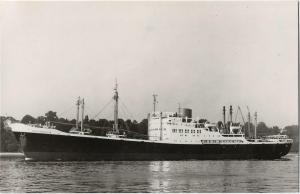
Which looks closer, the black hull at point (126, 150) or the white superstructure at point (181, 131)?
the black hull at point (126, 150)

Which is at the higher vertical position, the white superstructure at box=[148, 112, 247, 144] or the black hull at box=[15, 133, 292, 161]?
the white superstructure at box=[148, 112, 247, 144]

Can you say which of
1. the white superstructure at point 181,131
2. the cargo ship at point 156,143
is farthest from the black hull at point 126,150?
the white superstructure at point 181,131

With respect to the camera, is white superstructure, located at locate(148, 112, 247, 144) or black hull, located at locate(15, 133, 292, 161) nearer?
black hull, located at locate(15, 133, 292, 161)

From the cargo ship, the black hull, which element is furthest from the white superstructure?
the black hull

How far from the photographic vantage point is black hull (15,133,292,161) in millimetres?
45312

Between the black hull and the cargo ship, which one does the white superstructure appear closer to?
the cargo ship

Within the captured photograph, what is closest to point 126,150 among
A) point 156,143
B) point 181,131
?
point 156,143

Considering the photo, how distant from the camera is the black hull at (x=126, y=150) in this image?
1784 inches

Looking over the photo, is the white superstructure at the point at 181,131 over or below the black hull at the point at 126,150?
over

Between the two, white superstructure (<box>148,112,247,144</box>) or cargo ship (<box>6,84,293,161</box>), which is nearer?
cargo ship (<box>6,84,293,161</box>)

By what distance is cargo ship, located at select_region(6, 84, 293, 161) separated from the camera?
149 feet

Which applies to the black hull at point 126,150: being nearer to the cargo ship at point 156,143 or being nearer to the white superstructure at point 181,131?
the cargo ship at point 156,143

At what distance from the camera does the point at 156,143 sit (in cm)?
5072

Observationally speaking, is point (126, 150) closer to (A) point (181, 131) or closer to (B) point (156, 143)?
(B) point (156, 143)
